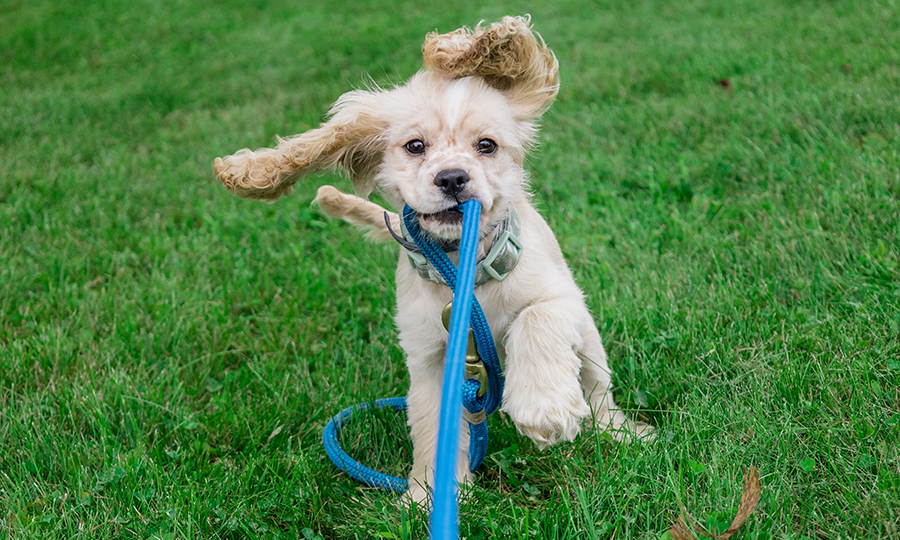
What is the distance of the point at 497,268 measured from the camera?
2359 mm

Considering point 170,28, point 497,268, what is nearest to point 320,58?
point 170,28

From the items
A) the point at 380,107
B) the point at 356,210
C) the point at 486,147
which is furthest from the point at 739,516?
the point at 356,210

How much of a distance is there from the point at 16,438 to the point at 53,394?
0.29 meters

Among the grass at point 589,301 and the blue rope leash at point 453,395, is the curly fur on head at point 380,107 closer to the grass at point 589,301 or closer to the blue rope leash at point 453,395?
the blue rope leash at point 453,395

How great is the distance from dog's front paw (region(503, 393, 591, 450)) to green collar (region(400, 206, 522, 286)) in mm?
474

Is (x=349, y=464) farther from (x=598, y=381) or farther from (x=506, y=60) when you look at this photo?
(x=506, y=60)

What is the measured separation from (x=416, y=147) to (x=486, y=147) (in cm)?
23

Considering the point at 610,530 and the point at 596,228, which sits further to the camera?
the point at 596,228

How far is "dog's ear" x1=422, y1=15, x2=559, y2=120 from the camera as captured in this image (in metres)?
2.43

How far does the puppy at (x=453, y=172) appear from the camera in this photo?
2.23 metres

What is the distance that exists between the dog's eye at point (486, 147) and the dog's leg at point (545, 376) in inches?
21.2

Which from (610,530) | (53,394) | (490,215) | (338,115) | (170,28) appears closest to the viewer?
(610,530)

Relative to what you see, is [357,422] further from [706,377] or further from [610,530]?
[706,377]

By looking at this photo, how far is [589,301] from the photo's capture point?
336 cm
